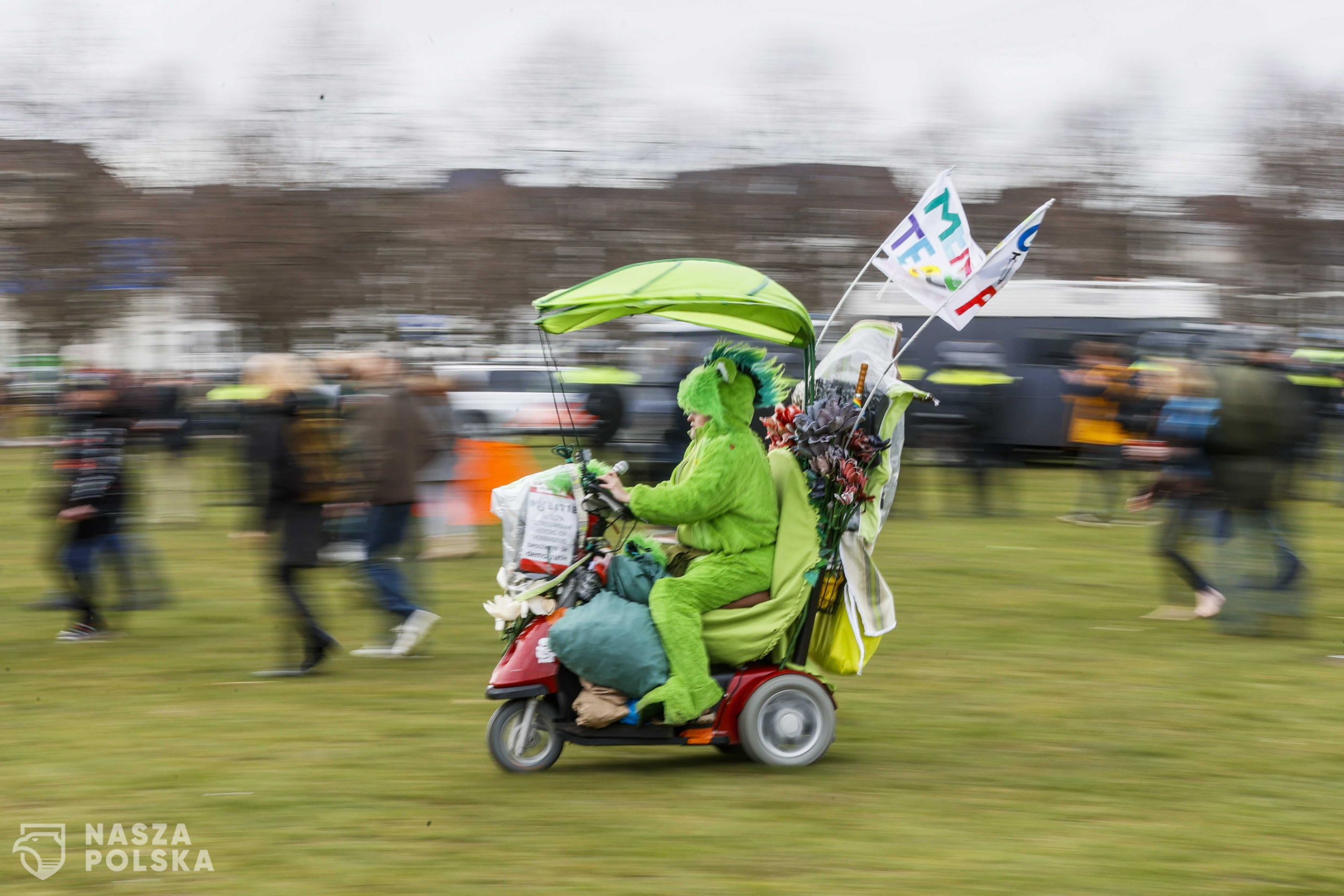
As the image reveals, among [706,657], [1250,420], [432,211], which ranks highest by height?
[432,211]

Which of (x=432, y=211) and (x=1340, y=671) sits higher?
(x=432, y=211)

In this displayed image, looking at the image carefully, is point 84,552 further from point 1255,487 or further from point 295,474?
point 1255,487

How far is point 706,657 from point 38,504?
1435cm

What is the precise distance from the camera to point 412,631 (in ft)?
31.0

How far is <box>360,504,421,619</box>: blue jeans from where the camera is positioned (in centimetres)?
948

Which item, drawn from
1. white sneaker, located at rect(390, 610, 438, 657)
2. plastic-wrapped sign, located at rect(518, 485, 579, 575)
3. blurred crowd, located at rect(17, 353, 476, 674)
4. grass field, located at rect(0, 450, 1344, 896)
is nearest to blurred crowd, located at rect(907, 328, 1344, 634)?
grass field, located at rect(0, 450, 1344, 896)

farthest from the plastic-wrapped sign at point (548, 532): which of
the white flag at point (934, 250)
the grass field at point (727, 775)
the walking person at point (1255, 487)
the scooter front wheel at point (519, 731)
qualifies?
the walking person at point (1255, 487)

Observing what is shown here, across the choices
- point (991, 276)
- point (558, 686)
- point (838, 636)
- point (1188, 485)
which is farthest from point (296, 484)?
point (1188, 485)

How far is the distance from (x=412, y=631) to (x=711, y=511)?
12.1 ft

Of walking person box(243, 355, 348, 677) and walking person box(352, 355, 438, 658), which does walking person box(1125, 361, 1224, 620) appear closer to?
walking person box(352, 355, 438, 658)

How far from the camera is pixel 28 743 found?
23.5 feet

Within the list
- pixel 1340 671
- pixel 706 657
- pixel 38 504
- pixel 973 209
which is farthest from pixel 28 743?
pixel 973 209

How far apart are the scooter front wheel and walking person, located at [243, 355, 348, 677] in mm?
2744

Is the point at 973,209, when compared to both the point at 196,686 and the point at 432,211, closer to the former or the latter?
the point at 432,211
